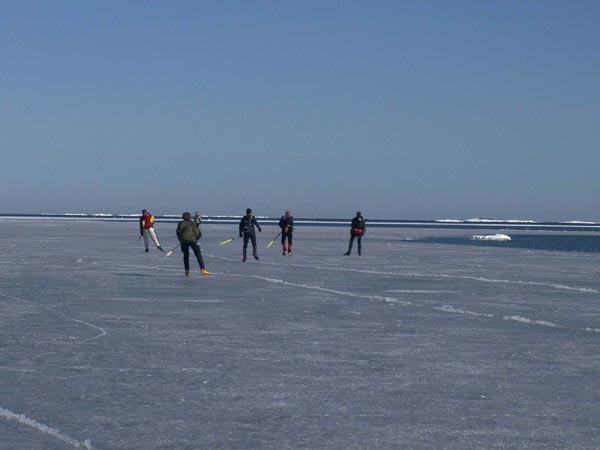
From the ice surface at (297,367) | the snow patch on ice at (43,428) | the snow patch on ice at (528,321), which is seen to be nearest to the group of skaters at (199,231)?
the ice surface at (297,367)

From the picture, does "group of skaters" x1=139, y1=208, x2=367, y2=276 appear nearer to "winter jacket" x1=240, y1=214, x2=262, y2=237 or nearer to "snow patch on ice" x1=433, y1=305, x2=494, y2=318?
"winter jacket" x1=240, y1=214, x2=262, y2=237

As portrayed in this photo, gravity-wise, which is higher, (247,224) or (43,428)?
(247,224)

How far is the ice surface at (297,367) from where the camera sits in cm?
665

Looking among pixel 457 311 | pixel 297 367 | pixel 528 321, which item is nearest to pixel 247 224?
pixel 457 311

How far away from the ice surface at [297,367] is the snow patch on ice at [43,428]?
0.05ft

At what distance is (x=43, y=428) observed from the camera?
22.1 feet

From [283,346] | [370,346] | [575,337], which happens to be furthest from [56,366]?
[575,337]

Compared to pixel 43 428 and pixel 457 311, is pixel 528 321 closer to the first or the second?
pixel 457 311

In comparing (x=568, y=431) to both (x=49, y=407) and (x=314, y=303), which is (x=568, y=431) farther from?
(x=314, y=303)

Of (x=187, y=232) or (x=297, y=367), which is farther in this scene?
(x=187, y=232)

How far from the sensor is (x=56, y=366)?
9.46 meters

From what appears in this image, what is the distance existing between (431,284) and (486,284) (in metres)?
1.37

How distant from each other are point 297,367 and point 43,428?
11.1ft

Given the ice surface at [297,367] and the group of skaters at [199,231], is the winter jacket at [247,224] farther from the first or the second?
the ice surface at [297,367]
